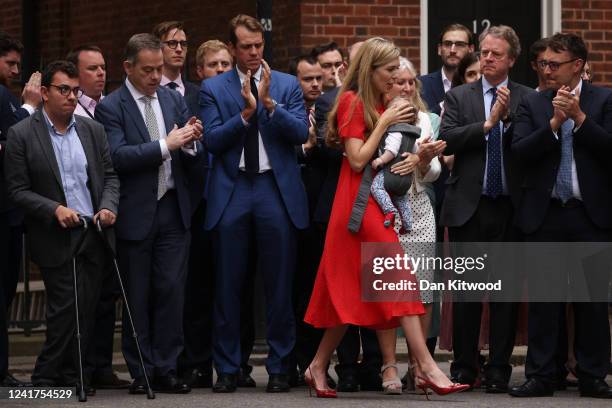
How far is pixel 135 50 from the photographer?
37.2ft

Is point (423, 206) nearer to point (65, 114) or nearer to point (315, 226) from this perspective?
point (315, 226)

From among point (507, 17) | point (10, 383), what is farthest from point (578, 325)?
point (507, 17)

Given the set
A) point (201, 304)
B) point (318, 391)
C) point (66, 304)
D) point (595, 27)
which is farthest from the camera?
point (595, 27)

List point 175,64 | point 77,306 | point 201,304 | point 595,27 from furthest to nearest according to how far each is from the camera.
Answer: point 595,27 < point 175,64 < point 201,304 < point 77,306

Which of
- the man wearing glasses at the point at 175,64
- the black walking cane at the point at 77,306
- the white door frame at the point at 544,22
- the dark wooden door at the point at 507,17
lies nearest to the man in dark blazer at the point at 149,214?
the black walking cane at the point at 77,306

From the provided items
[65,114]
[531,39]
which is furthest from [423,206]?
[531,39]

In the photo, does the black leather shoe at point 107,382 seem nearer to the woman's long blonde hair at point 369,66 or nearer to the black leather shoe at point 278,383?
the black leather shoe at point 278,383

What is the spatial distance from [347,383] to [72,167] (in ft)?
7.74

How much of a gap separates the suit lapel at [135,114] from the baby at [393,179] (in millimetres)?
1590

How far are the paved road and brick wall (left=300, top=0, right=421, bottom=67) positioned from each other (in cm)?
534

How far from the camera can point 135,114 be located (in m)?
11.4

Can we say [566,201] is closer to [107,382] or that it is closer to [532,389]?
[532,389]

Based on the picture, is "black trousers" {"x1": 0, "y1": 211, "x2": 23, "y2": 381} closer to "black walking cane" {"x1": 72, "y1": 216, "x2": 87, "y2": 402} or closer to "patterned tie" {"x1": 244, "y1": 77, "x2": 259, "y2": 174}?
"black walking cane" {"x1": 72, "y1": 216, "x2": 87, "y2": 402}

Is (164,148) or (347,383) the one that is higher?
(164,148)
